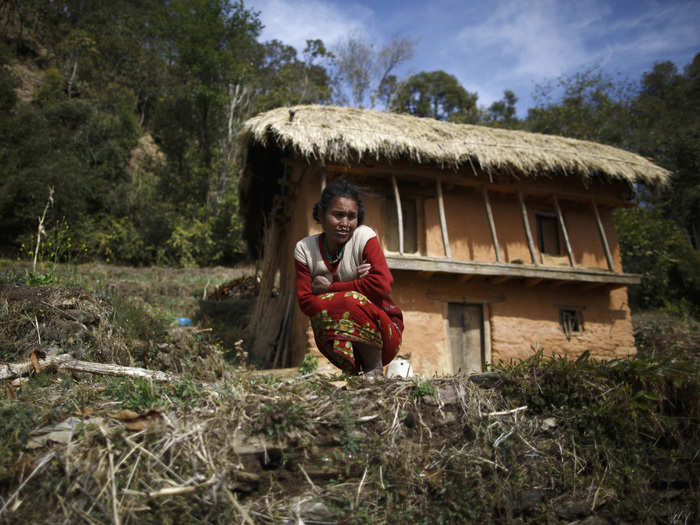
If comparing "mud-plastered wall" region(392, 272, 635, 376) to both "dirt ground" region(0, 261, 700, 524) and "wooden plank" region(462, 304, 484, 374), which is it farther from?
"dirt ground" region(0, 261, 700, 524)

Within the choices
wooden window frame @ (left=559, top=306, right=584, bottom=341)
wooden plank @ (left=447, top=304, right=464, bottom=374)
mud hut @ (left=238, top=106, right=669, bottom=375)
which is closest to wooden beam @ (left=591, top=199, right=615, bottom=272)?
mud hut @ (left=238, top=106, right=669, bottom=375)

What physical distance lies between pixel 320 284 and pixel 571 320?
738 cm

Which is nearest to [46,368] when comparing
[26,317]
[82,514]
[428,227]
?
[26,317]

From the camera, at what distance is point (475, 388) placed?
2314 millimetres

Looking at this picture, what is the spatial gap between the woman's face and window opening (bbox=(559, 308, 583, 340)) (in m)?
6.97

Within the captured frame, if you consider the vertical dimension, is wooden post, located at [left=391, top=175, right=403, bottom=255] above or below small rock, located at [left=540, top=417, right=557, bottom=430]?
above

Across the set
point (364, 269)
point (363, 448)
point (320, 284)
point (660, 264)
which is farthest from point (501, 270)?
point (660, 264)

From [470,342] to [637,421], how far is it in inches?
220

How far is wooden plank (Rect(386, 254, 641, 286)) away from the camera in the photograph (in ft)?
23.4

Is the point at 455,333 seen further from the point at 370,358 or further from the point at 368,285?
the point at 368,285

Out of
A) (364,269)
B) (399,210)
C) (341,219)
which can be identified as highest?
(399,210)

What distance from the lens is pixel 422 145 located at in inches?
292

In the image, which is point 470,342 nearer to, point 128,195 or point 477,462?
point 477,462

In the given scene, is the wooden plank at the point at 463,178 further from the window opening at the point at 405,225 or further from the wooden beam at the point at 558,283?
the wooden beam at the point at 558,283
